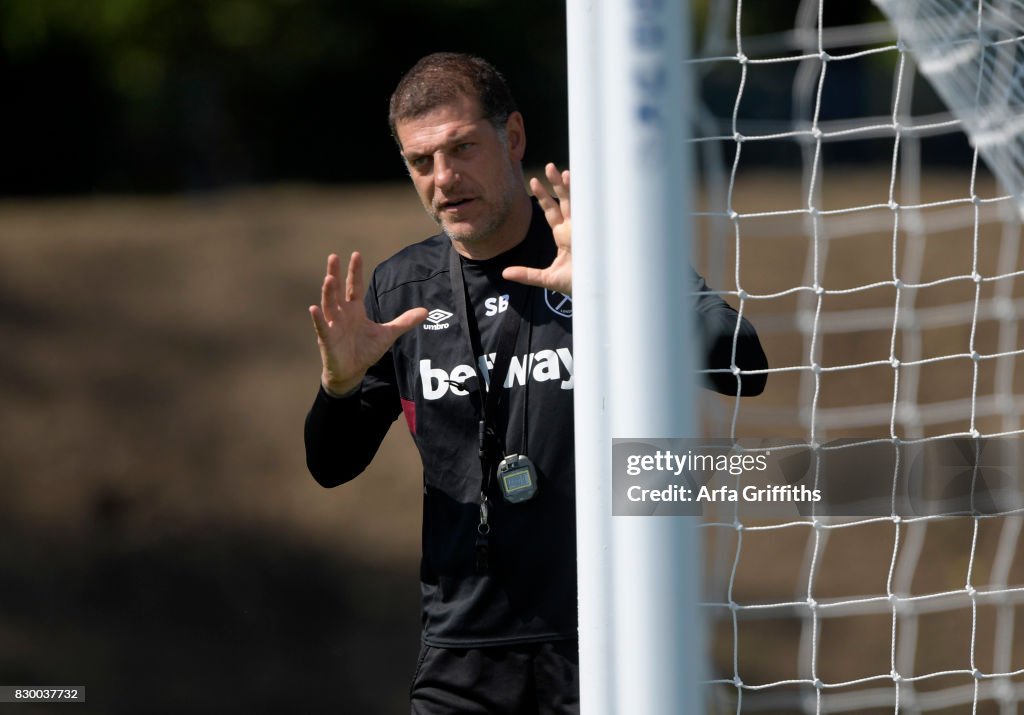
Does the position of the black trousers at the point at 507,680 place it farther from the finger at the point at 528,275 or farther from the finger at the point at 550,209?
the finger at the point at 550,209

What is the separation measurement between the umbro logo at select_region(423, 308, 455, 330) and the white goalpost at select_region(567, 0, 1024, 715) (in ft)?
1.84

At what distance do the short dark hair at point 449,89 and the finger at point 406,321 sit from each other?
1.40 feet

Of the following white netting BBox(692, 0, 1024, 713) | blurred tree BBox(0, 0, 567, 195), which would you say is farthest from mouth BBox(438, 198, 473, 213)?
blurred tree BBox(0, 0, 567, 195)

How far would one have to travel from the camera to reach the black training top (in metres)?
2.51

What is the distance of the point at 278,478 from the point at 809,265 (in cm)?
408

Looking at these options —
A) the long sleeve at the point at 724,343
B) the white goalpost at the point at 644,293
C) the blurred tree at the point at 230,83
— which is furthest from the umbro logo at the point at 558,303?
the blurred tree at the point at 230,83

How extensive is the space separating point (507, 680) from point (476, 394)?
0.58 meters

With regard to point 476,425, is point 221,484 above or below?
below

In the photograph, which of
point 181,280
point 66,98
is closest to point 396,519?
point 181,280

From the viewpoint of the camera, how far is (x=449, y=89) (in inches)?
104

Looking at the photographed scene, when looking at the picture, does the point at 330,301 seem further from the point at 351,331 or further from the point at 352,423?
the point at 352,423

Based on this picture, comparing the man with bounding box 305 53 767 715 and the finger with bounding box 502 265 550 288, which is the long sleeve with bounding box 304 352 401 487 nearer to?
the man with bounding box 305 53 767 715

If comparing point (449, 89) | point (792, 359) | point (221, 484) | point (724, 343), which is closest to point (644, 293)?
point (724, 343)

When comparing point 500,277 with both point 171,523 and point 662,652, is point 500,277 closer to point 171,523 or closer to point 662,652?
point 662,652
